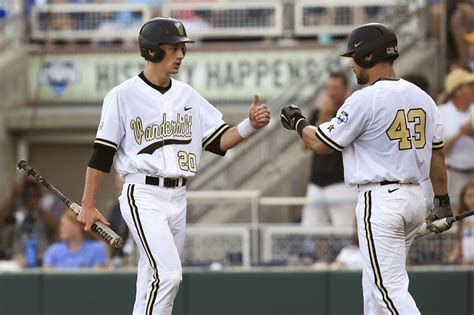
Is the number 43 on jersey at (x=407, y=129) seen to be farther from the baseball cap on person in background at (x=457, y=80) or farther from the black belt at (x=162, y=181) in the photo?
the baseball cap on person in background at (x=457, y=80)

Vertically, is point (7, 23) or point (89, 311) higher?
point (7, 23)

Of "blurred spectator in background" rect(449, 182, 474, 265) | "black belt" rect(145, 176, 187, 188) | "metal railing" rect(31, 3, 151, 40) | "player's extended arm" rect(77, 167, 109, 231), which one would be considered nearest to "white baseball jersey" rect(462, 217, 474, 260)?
"blurred spectator in background" rect(449, 182, 474, 265)

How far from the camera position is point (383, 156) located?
7.79 m

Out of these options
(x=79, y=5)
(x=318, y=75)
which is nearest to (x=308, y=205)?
(x=318, y=75)

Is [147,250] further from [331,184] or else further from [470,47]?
[470,47]

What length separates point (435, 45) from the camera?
548 inches

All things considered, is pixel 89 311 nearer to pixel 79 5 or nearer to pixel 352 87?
pixel 352 87

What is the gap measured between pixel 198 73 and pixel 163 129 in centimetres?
677

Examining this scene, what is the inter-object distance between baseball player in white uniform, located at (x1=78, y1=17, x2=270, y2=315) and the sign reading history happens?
5.82 meters

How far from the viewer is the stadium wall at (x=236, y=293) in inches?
413

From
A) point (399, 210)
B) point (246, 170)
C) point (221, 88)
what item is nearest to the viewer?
point (399, 210)

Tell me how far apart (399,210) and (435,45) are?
6.47 metres

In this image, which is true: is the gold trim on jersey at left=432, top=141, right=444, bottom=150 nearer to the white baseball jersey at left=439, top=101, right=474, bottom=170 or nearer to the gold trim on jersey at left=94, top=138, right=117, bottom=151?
the gold trim on jersey at left=94, top=138, right=117, bottom=151

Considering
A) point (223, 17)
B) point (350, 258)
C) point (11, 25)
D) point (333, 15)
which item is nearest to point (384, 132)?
point (350, 258)
